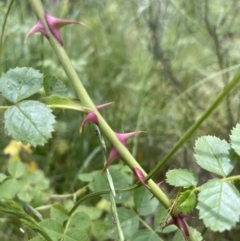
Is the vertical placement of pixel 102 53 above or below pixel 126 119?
above

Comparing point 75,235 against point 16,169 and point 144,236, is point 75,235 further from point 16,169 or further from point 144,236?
point 16,169

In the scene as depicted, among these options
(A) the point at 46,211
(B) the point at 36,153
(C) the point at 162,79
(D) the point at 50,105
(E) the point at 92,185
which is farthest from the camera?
(C) the point at 162,79

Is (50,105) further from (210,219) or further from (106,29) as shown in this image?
(106,29)

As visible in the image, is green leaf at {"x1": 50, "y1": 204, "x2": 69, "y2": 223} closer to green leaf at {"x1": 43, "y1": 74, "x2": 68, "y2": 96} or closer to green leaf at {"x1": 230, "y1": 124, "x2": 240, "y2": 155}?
green leaf at {"x1": 43, "y1": 74, "x2": 68, "y2": 96}

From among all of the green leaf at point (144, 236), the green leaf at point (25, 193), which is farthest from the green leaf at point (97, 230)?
the green leaf at point (144, 236)

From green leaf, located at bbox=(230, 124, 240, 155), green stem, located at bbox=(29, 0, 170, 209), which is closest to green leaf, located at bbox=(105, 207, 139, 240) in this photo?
green stem, located at bbox=(29, 0, 170, 209)

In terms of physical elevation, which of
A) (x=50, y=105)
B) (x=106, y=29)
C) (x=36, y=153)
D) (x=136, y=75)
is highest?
(x=50, y=105)

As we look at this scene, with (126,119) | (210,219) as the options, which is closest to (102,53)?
(126,119)
